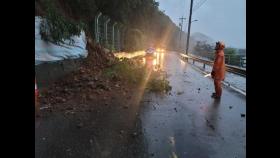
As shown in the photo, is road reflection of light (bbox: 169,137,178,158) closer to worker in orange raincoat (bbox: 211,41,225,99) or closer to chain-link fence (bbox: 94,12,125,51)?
worker in orange raincoat (bbox: 211,41,225,99)

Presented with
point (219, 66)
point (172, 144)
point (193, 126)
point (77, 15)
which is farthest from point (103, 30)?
point (172, 144)

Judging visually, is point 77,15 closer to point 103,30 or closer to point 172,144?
point 103,30

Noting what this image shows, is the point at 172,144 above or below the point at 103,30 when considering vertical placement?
below

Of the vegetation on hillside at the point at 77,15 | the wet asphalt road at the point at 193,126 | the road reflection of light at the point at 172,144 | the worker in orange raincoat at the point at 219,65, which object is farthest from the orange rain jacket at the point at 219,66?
the road reflection of light at the point at 172,144

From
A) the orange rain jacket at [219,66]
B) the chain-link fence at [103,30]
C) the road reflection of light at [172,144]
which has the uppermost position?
the chain-link fence at [103,30]

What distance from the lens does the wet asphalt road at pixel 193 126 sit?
5594 mm

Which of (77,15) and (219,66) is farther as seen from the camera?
(77,15)

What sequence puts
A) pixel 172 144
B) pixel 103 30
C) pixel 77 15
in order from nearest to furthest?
pixel 172 144
pixel 77 15
pixel 103 30

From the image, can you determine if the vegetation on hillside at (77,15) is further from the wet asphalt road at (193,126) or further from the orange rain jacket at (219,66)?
the orange rain jacket at (219,66)

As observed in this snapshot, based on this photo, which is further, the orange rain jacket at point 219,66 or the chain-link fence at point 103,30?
the chain-link fence at point 103,30

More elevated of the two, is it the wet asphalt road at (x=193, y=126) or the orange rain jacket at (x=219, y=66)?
the orange rain jacket at (x=219, y=66)

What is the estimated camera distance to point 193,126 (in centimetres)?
748

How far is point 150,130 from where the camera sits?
695cm
